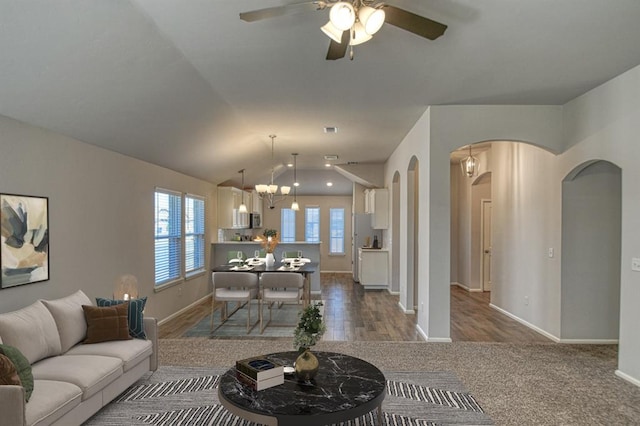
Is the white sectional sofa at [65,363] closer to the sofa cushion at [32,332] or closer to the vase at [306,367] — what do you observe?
the sofa cushion at [32,332]

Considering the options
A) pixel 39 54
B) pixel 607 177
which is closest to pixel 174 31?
pixel 39 54

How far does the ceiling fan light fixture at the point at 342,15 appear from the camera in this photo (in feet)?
6.57

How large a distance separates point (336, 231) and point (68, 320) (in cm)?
972

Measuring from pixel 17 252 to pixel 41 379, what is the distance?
1164 mm

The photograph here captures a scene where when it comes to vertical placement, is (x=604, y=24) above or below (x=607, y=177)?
above

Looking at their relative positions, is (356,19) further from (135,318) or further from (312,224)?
(312,224)

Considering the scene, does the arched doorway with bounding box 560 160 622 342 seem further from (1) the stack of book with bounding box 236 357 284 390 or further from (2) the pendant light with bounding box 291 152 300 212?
(2) the pendant light with bounding box 291 152 300 212

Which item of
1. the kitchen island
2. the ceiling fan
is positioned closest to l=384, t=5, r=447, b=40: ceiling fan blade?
the ceiling fan

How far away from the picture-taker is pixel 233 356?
14.6 feet

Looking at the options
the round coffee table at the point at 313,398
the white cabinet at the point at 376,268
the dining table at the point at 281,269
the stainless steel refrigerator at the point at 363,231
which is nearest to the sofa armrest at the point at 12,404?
the round coffee table at the point at 313,398

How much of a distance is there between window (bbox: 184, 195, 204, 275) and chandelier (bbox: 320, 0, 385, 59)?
5.51 metres

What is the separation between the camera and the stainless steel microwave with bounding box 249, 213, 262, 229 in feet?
36.7

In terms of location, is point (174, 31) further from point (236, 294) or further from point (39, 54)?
point (236, 294)

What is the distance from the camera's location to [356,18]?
87.7 inches
